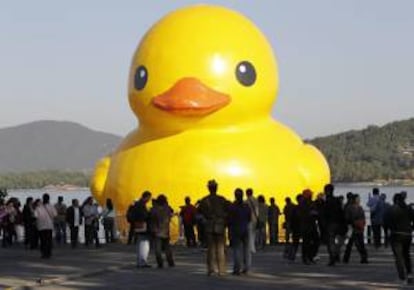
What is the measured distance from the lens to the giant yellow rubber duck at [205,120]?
21734 mm

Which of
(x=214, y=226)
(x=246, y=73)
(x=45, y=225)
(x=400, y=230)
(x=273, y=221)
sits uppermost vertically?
(x=246, y=73)

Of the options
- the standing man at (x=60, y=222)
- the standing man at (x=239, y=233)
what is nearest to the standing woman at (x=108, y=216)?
the standing man at (x=60, y=222)

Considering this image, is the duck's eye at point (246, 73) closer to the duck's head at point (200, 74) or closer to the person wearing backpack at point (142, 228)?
the duck's head at point (200, 74)

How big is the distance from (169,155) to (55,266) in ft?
18.7

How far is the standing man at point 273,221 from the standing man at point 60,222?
5222 mm

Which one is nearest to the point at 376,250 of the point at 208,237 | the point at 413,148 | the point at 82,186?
the point at 208,237

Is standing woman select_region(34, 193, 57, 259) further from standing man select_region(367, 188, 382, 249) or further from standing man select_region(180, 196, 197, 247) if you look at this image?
standing man select_region(367, 188, 382, 249)

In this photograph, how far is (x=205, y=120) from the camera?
22.1 metres

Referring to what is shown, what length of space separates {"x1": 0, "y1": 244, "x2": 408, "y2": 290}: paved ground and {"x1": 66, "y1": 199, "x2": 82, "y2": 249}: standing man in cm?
292

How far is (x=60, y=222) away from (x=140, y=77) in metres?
4.25

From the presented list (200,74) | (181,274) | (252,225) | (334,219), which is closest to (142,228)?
(181,274)

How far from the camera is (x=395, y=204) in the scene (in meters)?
13.8

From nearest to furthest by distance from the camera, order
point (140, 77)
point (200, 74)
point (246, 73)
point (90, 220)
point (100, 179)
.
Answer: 1. point (200, 74)
2. point (246, 73)
3. point (140, 77)
4. point (90, 220)
5. point (100, 179)

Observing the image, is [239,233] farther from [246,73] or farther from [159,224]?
[246,73]
